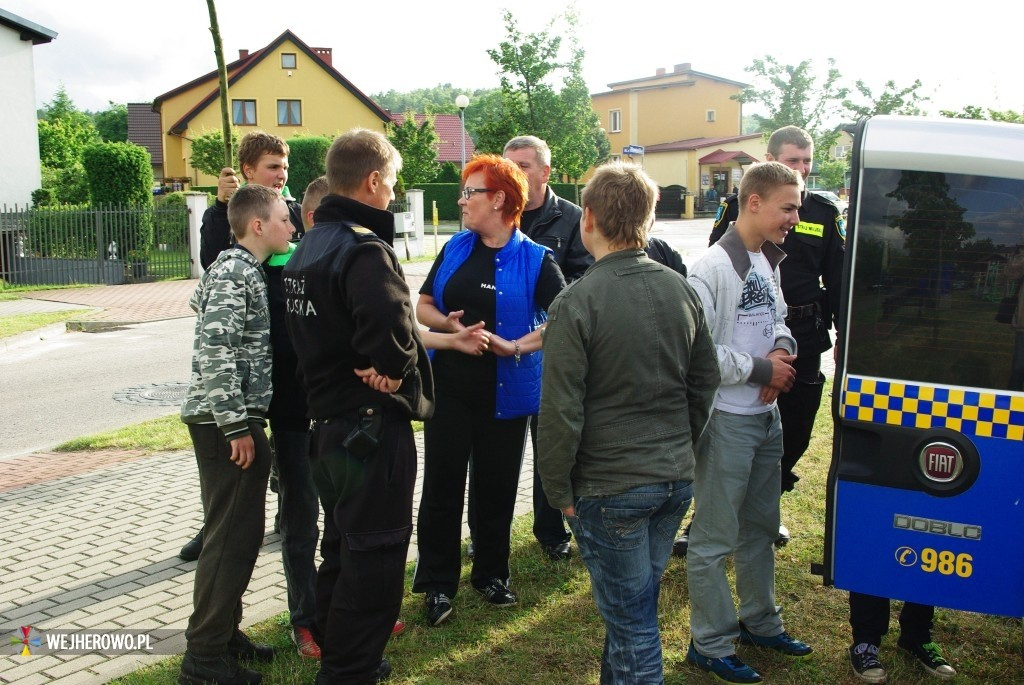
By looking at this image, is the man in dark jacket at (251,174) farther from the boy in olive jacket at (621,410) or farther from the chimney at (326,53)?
the chimney at (326,53)

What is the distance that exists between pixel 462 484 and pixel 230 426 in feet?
4.19

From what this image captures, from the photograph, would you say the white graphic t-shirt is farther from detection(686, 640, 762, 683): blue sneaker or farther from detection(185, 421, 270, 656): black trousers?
detection(185, 421, 270, 656): black trousers

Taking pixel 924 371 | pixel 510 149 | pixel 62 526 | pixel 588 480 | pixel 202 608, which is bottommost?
pixel 62 526

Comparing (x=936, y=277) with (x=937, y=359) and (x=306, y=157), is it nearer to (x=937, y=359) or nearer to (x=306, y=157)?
(x=937, y=359)

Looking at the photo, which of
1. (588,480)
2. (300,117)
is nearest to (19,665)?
(588,480)

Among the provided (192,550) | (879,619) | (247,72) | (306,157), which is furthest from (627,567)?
(247,72)

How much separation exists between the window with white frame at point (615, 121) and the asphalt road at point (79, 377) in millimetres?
52157

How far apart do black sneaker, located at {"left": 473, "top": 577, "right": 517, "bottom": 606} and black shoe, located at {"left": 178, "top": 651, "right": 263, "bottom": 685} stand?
121 cm

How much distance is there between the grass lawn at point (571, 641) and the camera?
362 cm

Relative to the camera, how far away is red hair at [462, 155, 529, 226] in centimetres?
411

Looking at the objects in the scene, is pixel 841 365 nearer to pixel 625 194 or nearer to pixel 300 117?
pixel 625 194

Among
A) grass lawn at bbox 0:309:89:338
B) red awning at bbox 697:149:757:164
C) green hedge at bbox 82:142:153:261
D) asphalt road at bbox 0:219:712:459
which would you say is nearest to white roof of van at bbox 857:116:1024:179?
asphalt road at bbox 0:219:712:459

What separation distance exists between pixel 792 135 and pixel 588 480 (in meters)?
3.21

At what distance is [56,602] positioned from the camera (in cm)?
429
